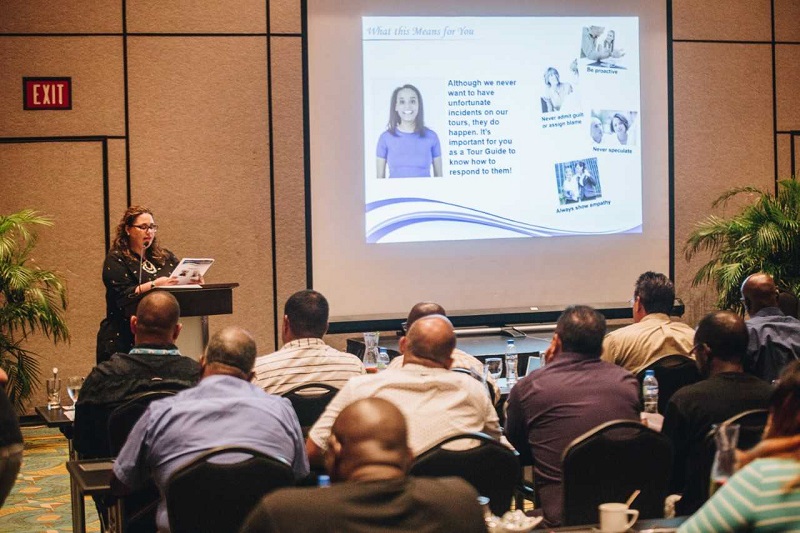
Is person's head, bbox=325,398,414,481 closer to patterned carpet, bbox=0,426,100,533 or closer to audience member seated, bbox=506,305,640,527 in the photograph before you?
audience member seated, bbox=506,305,640,527

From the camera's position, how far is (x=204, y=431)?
2.93 metres

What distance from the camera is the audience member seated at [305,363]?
4125mm

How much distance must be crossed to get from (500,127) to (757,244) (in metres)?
2.12

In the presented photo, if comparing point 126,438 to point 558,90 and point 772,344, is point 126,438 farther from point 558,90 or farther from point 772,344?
point 558,90

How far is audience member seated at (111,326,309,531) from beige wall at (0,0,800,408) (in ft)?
15.3

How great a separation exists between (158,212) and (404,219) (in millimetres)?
1857

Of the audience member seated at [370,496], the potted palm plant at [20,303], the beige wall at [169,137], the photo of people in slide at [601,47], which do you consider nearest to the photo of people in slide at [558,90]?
the photo of people in slide at [601,47]

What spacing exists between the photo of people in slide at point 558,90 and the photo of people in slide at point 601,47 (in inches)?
6.1

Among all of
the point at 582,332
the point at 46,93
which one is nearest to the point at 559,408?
the point at 582,332

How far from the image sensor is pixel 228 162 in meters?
7.68

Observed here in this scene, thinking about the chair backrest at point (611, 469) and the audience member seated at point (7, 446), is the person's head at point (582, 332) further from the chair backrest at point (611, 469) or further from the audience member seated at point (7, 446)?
the audience member seated at point (7, 446)

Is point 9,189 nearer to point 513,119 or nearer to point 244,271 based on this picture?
point 244,271

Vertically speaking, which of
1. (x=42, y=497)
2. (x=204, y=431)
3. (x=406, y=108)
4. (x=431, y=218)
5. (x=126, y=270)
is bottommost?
(x=42, y=497)

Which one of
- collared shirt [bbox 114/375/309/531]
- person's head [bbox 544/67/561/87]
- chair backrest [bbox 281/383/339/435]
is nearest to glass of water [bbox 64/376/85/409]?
chair backrest [bbox 281/383/339/435]
